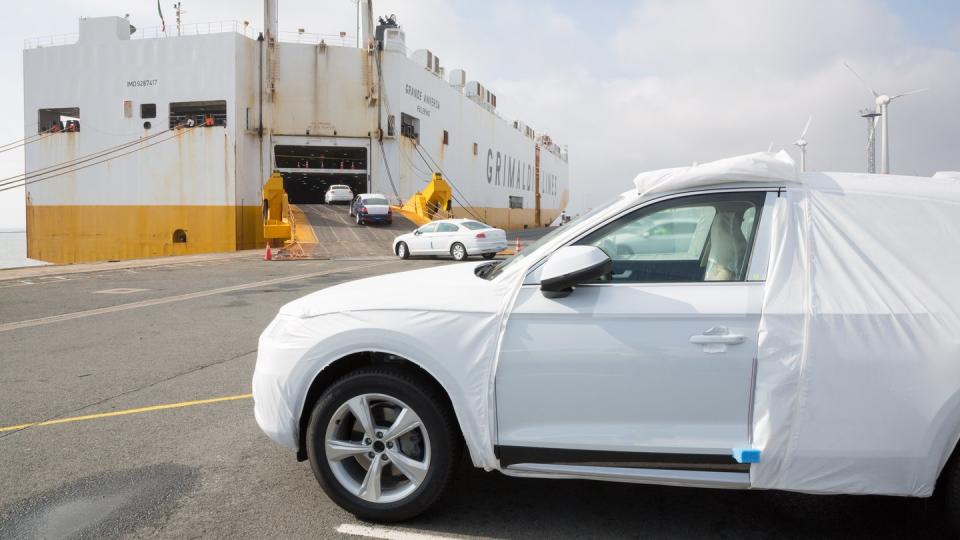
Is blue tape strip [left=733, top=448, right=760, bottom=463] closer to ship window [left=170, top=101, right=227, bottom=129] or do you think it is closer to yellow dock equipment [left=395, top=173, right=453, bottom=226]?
yellow dock equipment [left=395, top=173, right=453, bottom=226]

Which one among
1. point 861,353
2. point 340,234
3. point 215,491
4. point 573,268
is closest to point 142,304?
point 215,491

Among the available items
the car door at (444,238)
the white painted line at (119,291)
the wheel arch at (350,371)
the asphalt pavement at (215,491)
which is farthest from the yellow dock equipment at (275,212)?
the wheel arch at (350,371)

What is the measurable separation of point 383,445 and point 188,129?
1468 inches

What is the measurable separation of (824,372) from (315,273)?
52.0ft

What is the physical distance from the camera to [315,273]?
17.4 m

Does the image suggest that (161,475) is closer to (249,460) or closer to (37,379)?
(249,460)

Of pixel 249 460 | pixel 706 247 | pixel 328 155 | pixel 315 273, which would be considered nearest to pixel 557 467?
pixel 706 247

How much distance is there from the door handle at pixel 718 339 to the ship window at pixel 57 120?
43.2 meters

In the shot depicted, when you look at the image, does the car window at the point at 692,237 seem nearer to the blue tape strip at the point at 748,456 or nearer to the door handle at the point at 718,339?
the door handle at the point at 718,339

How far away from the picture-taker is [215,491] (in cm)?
353

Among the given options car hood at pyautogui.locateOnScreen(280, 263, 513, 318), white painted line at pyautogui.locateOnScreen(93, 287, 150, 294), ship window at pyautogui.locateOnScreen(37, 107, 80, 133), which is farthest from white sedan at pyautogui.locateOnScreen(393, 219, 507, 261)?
ship window at pyautogui.locateOnScreen(37, 107, 80, 133)

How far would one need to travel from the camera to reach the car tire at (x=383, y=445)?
3031mm

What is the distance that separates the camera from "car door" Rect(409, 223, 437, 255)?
75.5ft

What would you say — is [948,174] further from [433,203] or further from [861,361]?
[433,203]
